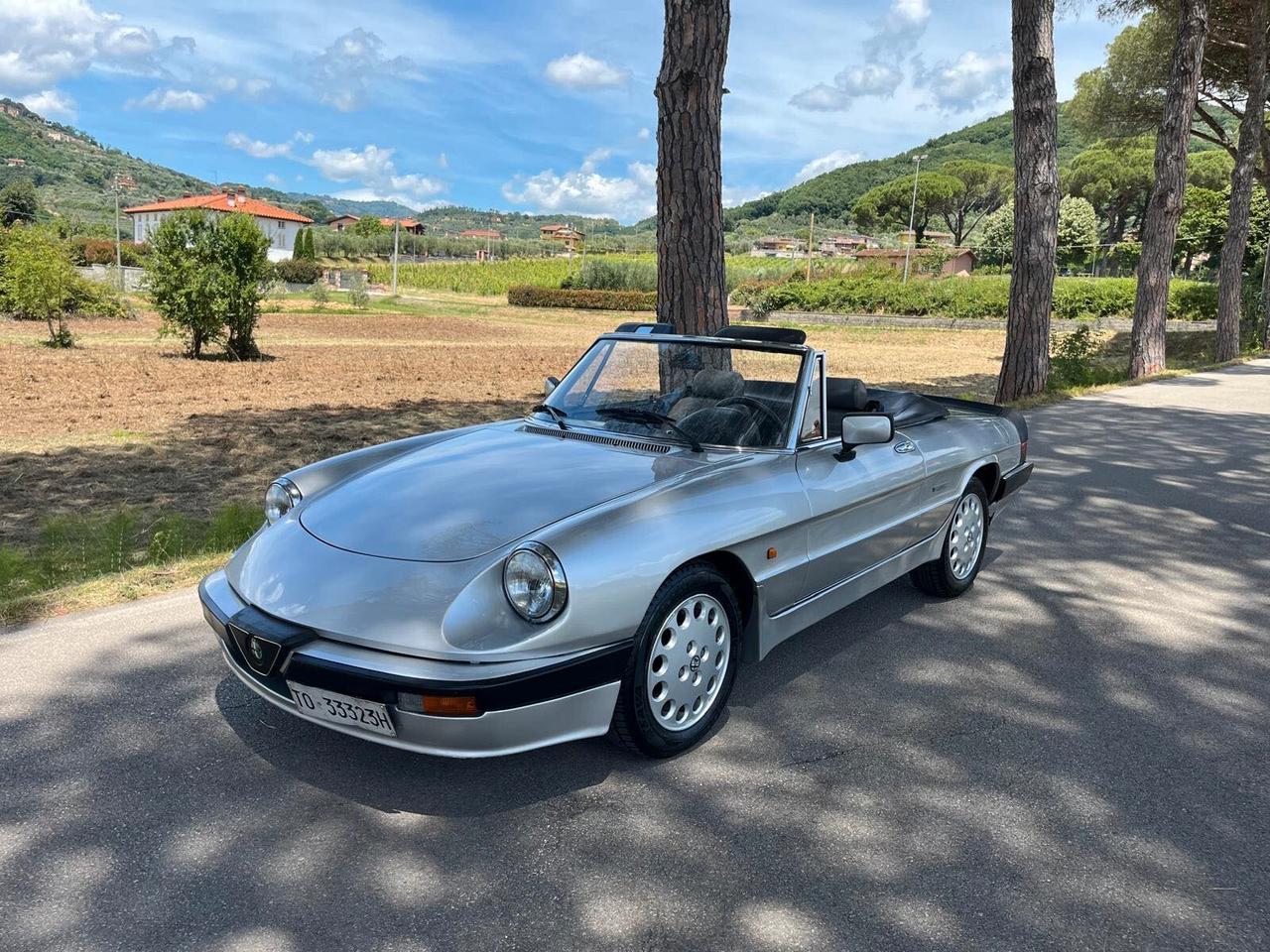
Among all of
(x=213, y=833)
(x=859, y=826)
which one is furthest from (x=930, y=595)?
(x=213, y=833)

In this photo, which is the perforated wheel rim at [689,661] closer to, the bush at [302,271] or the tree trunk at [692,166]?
the tree trunk at [692,166]

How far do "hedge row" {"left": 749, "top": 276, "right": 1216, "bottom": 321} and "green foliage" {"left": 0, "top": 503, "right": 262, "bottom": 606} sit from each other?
34.0 metres

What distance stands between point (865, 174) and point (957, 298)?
119m

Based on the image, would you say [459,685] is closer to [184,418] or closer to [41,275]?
[184,418]

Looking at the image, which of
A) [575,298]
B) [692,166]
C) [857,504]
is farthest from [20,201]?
[857,504]

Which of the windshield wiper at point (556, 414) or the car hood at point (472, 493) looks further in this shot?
the windshield wiper at point (556, 414)

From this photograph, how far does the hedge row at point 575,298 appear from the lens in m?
52.8

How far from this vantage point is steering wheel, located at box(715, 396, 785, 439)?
382 cm

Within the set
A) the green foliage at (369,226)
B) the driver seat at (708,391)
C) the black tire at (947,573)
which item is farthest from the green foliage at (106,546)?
the green foliage at (369,226)

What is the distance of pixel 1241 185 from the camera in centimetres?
2011

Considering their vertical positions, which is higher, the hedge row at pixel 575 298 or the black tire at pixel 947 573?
the hedge row at pixel 575 298

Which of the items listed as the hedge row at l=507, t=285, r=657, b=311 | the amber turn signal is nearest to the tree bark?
the amber turn signal

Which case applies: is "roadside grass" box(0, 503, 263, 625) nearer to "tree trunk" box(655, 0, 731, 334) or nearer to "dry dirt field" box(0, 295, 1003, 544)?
"dry dirt field" box(0, 295, 1003, 544)

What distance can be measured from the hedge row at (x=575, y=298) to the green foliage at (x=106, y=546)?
1829 inches
